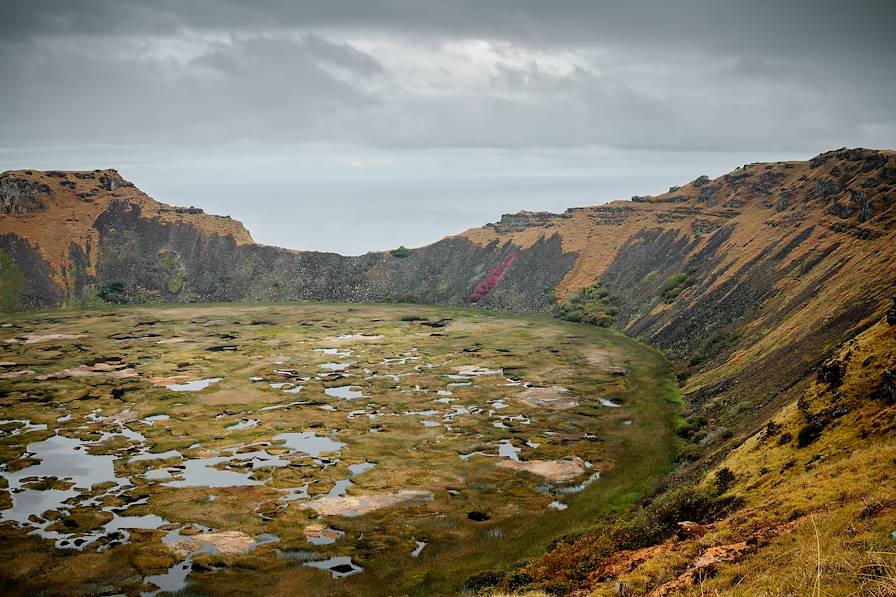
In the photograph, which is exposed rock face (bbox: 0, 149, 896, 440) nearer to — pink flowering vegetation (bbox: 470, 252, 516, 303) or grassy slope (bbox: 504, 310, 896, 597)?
pink flowering vegetation (bbox: 470, 252, 516, 303)

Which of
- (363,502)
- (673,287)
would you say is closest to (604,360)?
(673,287)

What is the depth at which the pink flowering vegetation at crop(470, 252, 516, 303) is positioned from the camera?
585ft

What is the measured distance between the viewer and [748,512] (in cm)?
3097

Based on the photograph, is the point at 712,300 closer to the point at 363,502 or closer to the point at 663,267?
the point at 663,267

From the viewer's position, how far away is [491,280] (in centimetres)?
18388

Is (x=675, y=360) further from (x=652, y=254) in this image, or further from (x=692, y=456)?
(x=652, y=254)

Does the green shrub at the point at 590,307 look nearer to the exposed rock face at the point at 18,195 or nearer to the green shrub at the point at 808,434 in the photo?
the green shrub at the point at 808,434

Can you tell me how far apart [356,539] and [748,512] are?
26122 mm

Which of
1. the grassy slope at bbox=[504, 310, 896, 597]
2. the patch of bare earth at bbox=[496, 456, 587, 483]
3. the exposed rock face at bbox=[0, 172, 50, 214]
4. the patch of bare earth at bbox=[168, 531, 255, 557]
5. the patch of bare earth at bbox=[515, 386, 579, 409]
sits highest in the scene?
the exposed rock face at bbox=[0, 172, 50, 214]

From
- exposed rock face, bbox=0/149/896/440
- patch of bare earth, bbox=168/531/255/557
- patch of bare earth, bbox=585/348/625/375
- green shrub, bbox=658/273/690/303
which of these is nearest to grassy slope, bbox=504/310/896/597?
exposed rock face, bbox=0/149/896/440

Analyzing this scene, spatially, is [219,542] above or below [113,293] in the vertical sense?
below

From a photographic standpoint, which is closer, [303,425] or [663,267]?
[303,425]

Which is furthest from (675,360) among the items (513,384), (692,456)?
(692,456)

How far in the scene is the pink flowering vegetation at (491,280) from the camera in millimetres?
178438
